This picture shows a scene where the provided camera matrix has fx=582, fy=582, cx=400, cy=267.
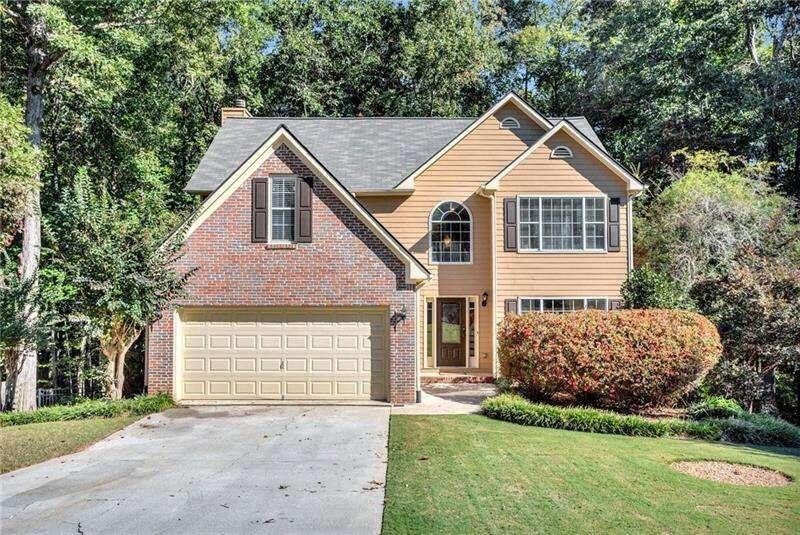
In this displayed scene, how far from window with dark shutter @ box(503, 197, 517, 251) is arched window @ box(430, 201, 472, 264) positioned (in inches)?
46.7

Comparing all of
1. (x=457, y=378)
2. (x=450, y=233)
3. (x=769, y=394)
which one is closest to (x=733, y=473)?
(x=769, y=394)

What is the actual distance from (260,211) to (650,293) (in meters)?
9.40

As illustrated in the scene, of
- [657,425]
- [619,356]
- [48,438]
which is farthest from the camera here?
[619,356]

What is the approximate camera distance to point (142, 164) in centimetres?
2016

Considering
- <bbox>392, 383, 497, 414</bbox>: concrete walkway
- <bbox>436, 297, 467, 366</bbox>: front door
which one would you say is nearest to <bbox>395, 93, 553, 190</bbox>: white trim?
<bbox>436, 297, 467, 366</bbox>: front door

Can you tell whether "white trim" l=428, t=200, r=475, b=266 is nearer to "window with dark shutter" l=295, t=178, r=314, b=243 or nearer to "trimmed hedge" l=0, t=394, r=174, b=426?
"window with dark shutter" l=295, t=178, r=314, b=243

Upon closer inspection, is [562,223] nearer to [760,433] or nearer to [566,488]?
[760,433]

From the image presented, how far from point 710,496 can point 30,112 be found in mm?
15910

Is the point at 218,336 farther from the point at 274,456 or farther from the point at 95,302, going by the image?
the point at 274,456

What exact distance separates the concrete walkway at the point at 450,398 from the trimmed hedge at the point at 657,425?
1469 millimetres

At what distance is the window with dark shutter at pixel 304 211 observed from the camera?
1341cm

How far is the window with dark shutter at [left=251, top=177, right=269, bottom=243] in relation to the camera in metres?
13.4

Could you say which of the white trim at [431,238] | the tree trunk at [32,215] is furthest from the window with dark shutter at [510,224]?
the tree trunk at [32,215]

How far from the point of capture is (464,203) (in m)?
17.8
